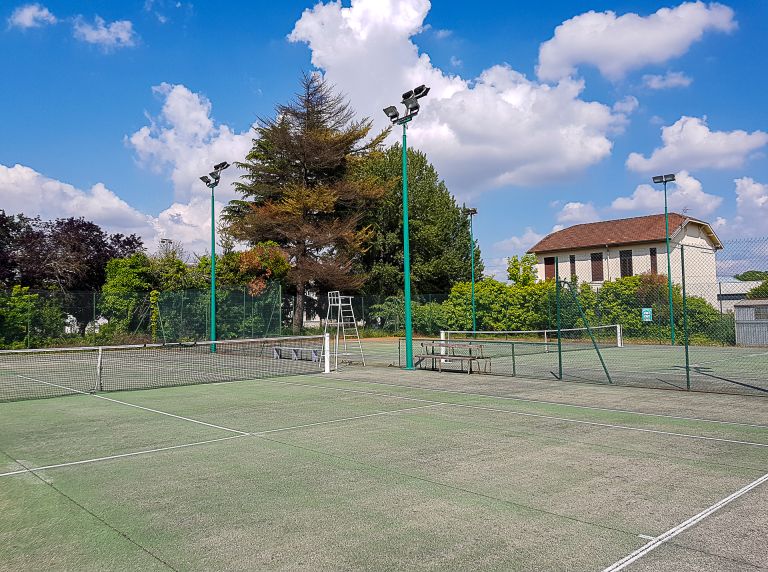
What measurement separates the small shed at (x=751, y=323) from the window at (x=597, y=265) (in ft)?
98.7

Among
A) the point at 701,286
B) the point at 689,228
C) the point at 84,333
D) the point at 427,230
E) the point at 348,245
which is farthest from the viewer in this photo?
the point at 689,228

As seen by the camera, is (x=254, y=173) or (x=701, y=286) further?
(x=254, y=173)

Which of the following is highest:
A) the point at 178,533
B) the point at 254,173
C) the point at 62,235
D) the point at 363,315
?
the point at 254,173

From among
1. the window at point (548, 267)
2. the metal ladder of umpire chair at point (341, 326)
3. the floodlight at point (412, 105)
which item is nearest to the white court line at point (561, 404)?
the metal ladder of umpire chair at point (341, 326)

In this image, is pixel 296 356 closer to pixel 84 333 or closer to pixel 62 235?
pixel 84 333

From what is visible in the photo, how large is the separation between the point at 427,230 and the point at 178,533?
141ft

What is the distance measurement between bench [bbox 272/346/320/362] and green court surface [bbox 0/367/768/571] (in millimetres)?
9101

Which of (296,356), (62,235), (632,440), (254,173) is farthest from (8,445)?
(254,173)

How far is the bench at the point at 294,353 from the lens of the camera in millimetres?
19594

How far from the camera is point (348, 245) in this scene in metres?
41.8

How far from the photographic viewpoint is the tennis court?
4043mm

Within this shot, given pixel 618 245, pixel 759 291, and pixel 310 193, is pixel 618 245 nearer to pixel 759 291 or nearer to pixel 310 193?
pixel 310 193

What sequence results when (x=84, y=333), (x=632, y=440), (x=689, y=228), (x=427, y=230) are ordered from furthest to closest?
(x=689, y=228)
(x=427, y=230)
(x=84, y=333)
(x=632, y=440)

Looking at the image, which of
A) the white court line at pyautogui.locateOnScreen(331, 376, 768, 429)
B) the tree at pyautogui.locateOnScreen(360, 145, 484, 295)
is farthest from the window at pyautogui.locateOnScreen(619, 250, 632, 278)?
the white court line at pyautogui.locateOnScreen(331, 376, 768, 429)
